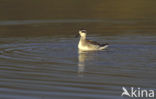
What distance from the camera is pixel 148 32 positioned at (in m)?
22.2

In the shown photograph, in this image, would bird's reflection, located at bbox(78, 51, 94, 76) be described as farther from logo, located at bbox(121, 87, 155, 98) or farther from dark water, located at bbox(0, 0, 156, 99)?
logo, located at bbox(121, 87, 155, 98)

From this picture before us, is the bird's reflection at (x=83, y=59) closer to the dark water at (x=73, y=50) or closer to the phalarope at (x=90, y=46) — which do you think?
the dark water at (x=73, y=50)

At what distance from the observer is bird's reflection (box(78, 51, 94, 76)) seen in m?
14.6

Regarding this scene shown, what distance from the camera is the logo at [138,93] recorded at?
11328 mm

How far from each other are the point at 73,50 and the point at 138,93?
749cm

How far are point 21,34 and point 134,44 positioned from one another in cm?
584

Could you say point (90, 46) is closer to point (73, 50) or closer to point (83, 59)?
point (73, 50)

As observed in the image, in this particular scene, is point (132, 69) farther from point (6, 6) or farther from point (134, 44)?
point (6, 6)

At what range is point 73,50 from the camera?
1877cm

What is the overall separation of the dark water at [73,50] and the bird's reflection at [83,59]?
0.03m

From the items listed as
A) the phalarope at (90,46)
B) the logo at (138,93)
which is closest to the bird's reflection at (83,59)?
the phalarope at (90,46)

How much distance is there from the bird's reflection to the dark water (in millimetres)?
29

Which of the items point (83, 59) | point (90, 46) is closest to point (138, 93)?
point (83, 59)

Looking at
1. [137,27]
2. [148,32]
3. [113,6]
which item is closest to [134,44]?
[148,32]
